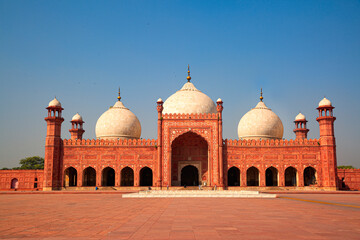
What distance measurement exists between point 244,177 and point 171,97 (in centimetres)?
909

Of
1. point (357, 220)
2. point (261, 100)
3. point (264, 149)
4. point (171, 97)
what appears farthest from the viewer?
point (261, 100)

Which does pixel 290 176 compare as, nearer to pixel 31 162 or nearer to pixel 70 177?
pixel 70 177

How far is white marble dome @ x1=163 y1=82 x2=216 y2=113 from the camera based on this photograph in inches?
1081

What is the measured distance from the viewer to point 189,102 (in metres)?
27.8

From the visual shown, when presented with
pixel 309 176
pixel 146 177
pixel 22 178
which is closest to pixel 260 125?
pixel 309 176

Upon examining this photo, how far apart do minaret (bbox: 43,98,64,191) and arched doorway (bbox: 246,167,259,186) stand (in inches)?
573

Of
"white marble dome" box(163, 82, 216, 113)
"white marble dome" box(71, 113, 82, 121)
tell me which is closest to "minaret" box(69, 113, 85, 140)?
"white marble dome" box(71, 113, 82, 121)

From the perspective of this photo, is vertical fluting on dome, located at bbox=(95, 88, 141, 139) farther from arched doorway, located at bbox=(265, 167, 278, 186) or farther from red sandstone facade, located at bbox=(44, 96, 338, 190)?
arched doorway, located at bbox=(265, 167, 278, 186)

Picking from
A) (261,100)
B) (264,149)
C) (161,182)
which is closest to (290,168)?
(264,149)

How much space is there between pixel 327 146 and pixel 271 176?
5131 millimetres

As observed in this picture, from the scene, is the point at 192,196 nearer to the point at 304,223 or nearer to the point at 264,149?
the point at 304,223

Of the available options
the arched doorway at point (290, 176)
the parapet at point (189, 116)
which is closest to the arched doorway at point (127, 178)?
the parapet at point (189, 116)

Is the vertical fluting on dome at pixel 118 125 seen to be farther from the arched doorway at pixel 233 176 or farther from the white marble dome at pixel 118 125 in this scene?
the arched doorway at pixel 233 176

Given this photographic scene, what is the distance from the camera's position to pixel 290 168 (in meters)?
26.9
